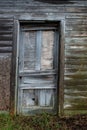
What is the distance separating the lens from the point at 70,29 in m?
8.77

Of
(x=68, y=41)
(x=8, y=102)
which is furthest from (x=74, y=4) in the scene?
(x=8, y=102)

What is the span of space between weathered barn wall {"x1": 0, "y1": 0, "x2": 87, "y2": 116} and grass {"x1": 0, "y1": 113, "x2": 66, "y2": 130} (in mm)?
654

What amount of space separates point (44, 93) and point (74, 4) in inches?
86.6

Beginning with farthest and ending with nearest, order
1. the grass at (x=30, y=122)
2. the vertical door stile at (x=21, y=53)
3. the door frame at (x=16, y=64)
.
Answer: the vertical door stile at (x=21, y=53)
the door frame at (x=16, y=64)
the grass at (x=30, y=122)

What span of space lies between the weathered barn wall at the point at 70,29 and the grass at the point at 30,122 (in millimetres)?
654

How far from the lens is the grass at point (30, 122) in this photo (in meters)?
7.73

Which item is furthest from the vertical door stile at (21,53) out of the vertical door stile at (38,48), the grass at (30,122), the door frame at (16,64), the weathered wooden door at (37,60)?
the grass at (30,122)

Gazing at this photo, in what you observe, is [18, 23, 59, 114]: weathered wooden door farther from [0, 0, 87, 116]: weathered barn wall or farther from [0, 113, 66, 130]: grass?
[0, 113, 66, 130]: grass

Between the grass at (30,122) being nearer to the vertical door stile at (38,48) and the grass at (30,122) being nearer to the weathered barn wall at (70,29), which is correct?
the weathered barn wall at (70,29)

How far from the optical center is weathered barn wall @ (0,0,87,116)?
28.5 feet

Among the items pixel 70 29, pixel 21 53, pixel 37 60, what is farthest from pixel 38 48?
pixel 70 29

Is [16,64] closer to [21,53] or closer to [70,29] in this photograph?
[21,53]

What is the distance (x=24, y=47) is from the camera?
8.91m

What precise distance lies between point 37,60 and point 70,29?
106 centimetres
